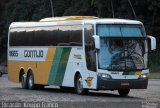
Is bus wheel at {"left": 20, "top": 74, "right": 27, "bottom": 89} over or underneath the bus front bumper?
underneath

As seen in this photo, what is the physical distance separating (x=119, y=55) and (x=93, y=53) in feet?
3.60

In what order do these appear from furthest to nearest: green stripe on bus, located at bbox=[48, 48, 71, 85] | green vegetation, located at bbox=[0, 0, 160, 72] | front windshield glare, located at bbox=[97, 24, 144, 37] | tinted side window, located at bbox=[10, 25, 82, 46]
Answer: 1. green vegetation, located at bbox=[0, 0, 160, 72]
2. green stripe on bus, located at bbox=[48, 48, 71, 85]
3. tinted side window, located at bbox=[10, 25, 82, 46]
4. front windshield glare, located at bbox=[97, 24, 144, 37]

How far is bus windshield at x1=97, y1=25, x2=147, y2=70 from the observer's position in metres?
27.5

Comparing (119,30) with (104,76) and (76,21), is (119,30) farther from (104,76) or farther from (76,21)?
(76,21)

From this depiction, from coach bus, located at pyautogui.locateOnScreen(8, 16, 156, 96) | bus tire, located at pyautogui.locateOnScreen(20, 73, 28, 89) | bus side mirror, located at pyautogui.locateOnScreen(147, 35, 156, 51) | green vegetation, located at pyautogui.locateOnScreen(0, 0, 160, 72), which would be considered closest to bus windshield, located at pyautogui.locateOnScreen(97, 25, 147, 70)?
coach bus, located at pyautogui.locateOnScreen(8, 16, 156, 96)

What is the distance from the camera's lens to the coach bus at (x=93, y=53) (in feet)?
90.3

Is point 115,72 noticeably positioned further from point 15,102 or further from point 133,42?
point 15,102

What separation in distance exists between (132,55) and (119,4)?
43037 mm

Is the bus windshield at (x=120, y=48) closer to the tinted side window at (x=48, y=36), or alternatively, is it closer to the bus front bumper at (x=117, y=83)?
the bus front bumper at (x=117, y=83)

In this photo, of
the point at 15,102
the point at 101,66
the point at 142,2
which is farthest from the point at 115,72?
the point at 142,2

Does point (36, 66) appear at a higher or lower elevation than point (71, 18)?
lower

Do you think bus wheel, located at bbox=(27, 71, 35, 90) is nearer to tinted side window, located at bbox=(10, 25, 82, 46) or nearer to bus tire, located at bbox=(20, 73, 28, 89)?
bus tire, located at bbox=(20, 73, 28, 89)

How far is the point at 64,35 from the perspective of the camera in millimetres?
30844

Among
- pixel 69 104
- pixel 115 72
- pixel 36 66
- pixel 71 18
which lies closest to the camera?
pixel 69 104
